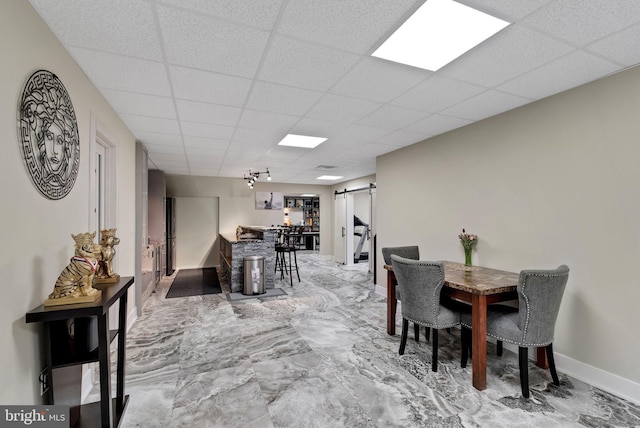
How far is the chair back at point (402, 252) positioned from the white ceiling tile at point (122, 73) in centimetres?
309

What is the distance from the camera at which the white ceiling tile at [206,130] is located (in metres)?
3.51

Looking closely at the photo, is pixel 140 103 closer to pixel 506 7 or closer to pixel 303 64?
pixel 303 64

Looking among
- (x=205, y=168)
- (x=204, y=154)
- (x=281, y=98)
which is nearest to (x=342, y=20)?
(x=281, y=98)

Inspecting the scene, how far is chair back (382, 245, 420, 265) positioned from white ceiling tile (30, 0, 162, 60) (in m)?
3.24

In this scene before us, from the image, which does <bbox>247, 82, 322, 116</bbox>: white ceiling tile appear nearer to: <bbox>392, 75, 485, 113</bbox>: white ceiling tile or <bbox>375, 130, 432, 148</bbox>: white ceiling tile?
<bbox>392, 75, 485, 113</bbox>: white ceiling tile

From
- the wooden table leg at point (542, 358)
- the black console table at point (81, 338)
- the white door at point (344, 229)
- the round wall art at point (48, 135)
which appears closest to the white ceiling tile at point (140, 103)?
the round wall art at point (48, 135)

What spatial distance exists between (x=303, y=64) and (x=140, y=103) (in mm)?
1762

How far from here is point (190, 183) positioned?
7.81m

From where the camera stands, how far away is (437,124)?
3.55 meters

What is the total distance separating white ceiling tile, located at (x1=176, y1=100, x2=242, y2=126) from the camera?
114 inches

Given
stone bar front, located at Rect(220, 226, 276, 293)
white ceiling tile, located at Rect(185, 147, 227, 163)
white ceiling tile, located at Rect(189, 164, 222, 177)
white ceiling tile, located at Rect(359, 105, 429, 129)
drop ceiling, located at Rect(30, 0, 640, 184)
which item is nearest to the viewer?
drop ceiling, located at Rect(30, 0, 640, 184)

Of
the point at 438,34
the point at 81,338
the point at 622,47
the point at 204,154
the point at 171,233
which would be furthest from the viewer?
the point at 171,233

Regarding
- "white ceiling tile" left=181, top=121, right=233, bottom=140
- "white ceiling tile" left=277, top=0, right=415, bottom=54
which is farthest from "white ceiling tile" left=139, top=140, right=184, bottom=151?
"white ceiling tile" left=277, top=0, right=415, bottom=54

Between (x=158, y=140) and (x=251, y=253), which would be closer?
(x=158, y=140)
